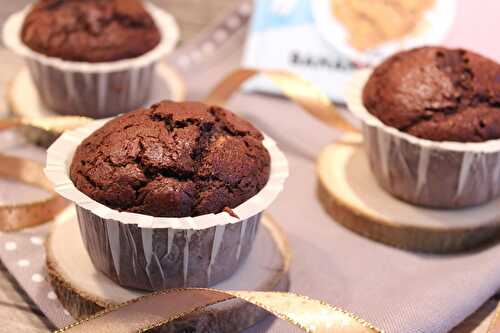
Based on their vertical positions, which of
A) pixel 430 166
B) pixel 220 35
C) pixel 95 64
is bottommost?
pixel 220 35

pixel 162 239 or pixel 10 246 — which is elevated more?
pixel 162 239

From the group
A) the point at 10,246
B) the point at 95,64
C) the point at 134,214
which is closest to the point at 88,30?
the point at 95,64

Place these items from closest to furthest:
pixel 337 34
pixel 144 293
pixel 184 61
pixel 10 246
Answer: pixel 144 293, pixel 10 246, pixel 337 34, pixel 184 61

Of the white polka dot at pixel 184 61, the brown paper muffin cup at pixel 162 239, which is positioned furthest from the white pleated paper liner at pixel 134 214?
the white polka dot at pixel 184 61

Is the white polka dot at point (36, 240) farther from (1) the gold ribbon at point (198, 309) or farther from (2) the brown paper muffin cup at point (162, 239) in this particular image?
(1) the gold ribbon at point (198, 309)

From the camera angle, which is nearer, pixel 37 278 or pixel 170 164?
pixel 170 164

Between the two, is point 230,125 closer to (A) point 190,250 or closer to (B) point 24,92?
(A) point 190,250

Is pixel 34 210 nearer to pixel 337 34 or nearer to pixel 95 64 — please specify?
pixel 95 64
